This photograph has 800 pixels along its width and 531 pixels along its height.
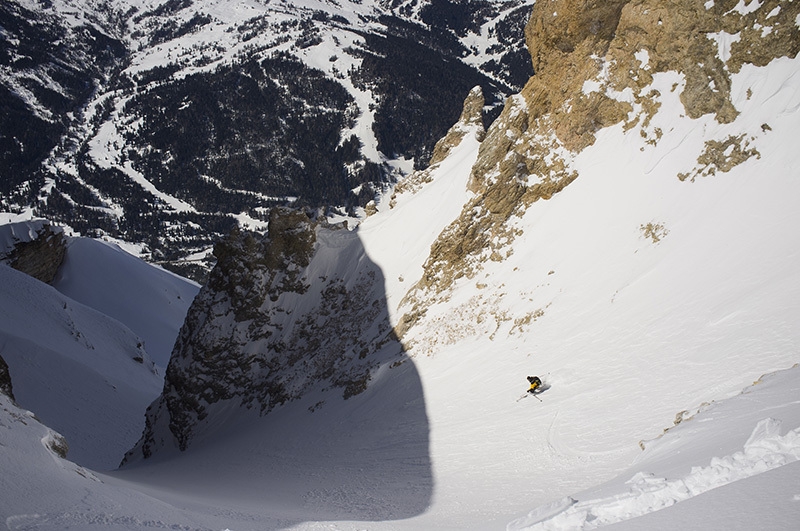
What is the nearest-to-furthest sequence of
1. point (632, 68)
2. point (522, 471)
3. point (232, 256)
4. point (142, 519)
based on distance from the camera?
point (142, 519), point (522, 471), point (632, 68), point (232, 256)

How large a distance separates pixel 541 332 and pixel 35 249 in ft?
228

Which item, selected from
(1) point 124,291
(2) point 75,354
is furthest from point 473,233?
(1) point 124,291

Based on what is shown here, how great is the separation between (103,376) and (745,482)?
48287mm

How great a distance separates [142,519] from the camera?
10.6 meters

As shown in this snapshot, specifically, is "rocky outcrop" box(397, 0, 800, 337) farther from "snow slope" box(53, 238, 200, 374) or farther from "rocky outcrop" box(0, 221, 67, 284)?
"rocky outcrop" box(0, 221, 67, 284)

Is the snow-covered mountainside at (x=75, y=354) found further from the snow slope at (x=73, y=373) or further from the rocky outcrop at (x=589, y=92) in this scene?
the rocky outcrop at (x=589, y=92)

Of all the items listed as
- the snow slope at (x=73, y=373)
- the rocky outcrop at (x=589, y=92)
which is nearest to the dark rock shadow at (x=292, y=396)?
the rocky outcrop at (x=589, y=92)

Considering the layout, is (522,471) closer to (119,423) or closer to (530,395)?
(530,395)

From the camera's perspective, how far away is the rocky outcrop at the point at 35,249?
66.1m

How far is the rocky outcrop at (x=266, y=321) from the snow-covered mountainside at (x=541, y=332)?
141 millimetres

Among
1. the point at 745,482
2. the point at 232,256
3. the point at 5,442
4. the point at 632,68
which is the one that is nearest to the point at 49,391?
the point at 232,256

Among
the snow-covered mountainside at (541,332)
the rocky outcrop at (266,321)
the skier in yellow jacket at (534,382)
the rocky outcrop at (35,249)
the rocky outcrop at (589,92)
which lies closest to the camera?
the snow-covered mountainside at (541,332)

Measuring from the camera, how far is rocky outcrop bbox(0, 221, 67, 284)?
217ft

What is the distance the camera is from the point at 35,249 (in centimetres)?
6962
